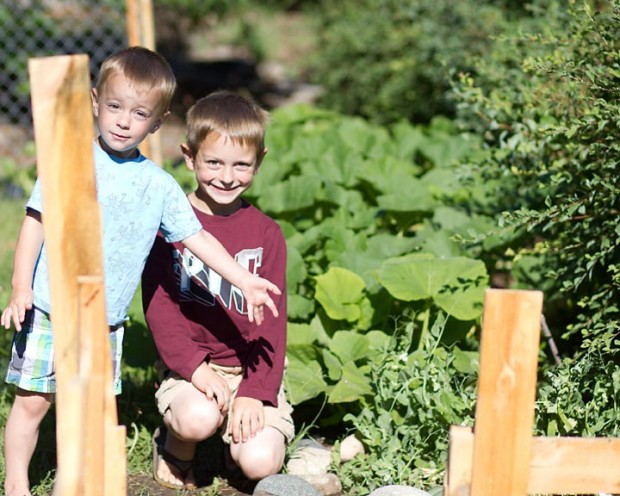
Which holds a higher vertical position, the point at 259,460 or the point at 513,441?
the point at 513,441

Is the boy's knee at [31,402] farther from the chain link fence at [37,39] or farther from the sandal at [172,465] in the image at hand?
the chain link fence at [37,39]

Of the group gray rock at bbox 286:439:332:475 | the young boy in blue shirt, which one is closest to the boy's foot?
the young boy in blue shirt

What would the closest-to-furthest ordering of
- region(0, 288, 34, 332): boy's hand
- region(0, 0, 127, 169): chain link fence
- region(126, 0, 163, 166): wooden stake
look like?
region(0, 288, 34, 332): boy's hand
region(126, 0, 163, 166): wooden stake
region(0, 0, 127, 169): chain link fence

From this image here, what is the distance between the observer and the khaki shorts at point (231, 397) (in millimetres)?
3004

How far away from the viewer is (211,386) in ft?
9.66

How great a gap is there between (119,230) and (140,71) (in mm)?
441

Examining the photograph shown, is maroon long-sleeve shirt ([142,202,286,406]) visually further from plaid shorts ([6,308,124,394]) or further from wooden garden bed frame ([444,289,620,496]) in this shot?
wooden garden bed frame ([444,289,620,496])

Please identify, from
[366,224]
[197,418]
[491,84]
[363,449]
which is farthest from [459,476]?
[491,84]

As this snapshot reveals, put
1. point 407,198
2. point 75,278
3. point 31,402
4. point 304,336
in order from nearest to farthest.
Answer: point 75,278
point 31,402
point 304,336
point 407,198

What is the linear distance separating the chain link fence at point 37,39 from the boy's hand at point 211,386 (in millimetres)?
6124

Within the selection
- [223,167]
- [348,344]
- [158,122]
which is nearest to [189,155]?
[223,167]

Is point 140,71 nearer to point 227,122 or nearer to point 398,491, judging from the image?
point 227,122

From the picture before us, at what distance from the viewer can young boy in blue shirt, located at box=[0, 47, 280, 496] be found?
259 centimetres

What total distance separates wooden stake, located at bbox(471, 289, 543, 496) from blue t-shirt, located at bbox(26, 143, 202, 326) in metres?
1.10
